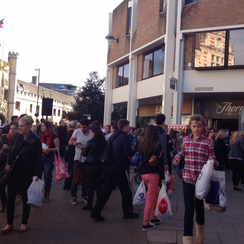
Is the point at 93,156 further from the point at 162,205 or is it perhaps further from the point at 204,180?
the point at 204,180

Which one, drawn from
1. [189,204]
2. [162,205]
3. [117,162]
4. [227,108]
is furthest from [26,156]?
[227,108]

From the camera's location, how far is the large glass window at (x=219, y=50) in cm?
1759

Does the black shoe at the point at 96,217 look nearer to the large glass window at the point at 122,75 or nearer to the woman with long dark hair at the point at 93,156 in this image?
the woman with long dark hair at the point at 93,156

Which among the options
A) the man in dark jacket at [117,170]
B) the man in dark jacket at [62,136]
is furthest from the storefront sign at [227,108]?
the man in dark jacket at [117,170]

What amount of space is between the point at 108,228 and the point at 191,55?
15045mm

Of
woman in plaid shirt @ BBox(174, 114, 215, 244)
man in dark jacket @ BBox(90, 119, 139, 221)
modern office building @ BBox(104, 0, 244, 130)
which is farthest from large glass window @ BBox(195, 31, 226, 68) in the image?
woman in plaid shirt @ BBox(174, 114, 215, 244)

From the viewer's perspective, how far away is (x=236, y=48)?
17.7 m

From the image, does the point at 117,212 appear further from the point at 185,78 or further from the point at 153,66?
the point at 153,66

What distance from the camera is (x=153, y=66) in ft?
72.1

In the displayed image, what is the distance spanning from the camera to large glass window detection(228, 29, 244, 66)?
17484 mm

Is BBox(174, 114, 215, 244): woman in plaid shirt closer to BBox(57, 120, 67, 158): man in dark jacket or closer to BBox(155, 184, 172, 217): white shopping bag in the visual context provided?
BBox(155, 184, 172, 217): white shopping bag

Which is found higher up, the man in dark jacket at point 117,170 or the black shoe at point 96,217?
the man in dark jacket at point 117,170

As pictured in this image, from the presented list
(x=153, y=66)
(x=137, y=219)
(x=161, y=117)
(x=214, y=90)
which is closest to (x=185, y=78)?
(x=214, y=90)

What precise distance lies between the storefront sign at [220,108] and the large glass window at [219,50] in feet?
9.13
